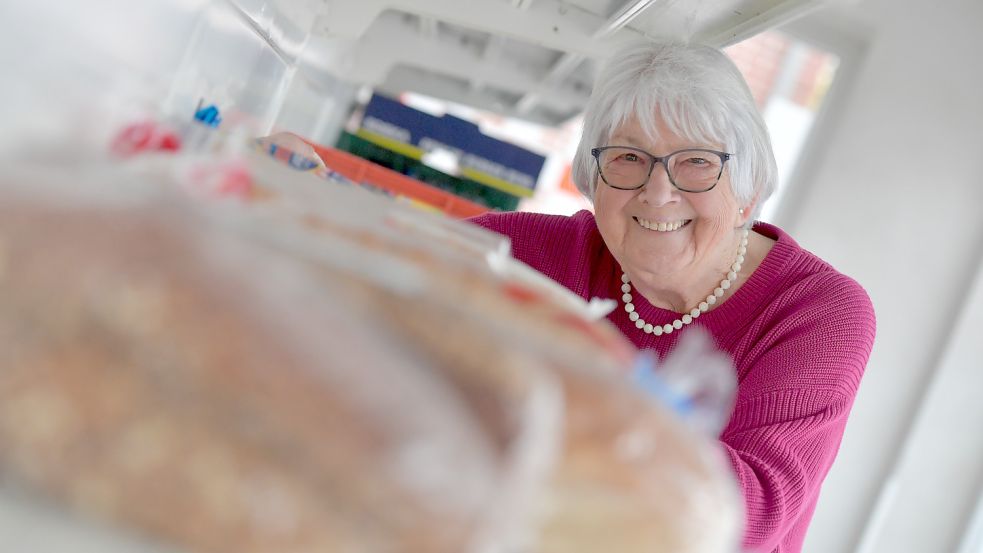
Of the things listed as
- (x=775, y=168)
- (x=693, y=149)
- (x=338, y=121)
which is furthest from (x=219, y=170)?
(x=338, y=121)

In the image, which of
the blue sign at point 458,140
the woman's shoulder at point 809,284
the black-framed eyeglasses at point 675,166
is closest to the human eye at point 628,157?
the black-framed eyeglasses at point 675,166

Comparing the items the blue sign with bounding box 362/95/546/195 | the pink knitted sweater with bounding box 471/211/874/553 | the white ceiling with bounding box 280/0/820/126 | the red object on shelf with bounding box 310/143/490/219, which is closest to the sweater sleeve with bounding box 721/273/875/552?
the pink knitted sweater with bounding box 471/211/874/553

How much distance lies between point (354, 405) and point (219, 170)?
14 centimetres

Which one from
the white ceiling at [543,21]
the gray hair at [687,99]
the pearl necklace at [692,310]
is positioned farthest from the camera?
the pearl necklace at [692,310]

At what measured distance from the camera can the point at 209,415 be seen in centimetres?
30

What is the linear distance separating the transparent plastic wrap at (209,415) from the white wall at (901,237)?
Result: 11.2 ft

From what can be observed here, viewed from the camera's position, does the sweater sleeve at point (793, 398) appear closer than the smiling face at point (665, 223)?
Yes

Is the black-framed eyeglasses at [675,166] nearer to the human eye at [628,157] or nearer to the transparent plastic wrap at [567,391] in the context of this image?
the human eye at [628,157]

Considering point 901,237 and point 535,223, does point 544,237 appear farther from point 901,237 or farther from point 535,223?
point 901,237

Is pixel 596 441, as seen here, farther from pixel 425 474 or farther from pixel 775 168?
pixel 775 168

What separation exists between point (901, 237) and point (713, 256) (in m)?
2.53

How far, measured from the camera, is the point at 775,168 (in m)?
1.33

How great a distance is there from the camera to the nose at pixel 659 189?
3.93ft

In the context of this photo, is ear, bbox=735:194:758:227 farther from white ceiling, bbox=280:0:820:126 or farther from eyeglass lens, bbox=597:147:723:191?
white ceiling, bbox=280:0:820:126
